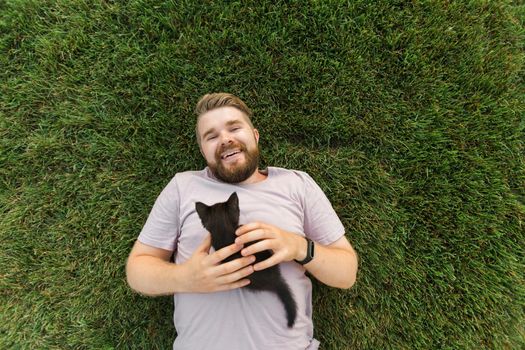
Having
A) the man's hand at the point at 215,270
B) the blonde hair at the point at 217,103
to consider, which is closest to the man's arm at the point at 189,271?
the man's hand at the point at 215,270

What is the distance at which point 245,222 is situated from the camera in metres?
2.08

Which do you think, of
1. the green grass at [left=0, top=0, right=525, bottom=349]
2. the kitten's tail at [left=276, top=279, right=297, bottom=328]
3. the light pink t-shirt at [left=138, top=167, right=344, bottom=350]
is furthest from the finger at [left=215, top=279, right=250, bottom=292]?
the green grass at [left=0, top=0, right=525, bottom=349]

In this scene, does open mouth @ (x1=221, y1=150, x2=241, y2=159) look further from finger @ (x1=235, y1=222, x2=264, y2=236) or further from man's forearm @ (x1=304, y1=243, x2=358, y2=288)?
man's forearm @ (x1=304, y1=243, x2=358, y2=288)

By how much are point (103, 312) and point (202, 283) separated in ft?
4.16

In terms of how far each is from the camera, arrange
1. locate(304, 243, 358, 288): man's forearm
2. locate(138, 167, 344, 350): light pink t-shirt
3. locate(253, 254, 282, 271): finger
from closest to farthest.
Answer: locate(253, 254, 282, 271): finger < locate(138, 167, 344, 350): light pink t-shirt < locate(304, 243, 358, 288): man's forearm

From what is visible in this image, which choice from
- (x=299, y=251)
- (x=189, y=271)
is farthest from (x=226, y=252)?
(x=299, y=251)

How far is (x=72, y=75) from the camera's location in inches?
108

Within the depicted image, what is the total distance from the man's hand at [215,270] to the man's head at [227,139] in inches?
18.4

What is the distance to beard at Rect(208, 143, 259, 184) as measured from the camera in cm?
214

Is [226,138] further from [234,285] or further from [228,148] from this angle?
[234,285]

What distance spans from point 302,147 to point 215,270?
1.33 meters

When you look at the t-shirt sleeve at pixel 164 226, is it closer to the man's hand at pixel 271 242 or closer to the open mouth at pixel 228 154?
the open mouth at pixel 228 154

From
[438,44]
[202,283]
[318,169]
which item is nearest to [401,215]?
[318,169]

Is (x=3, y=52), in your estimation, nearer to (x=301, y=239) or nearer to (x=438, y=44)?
(x=301, y=239)
